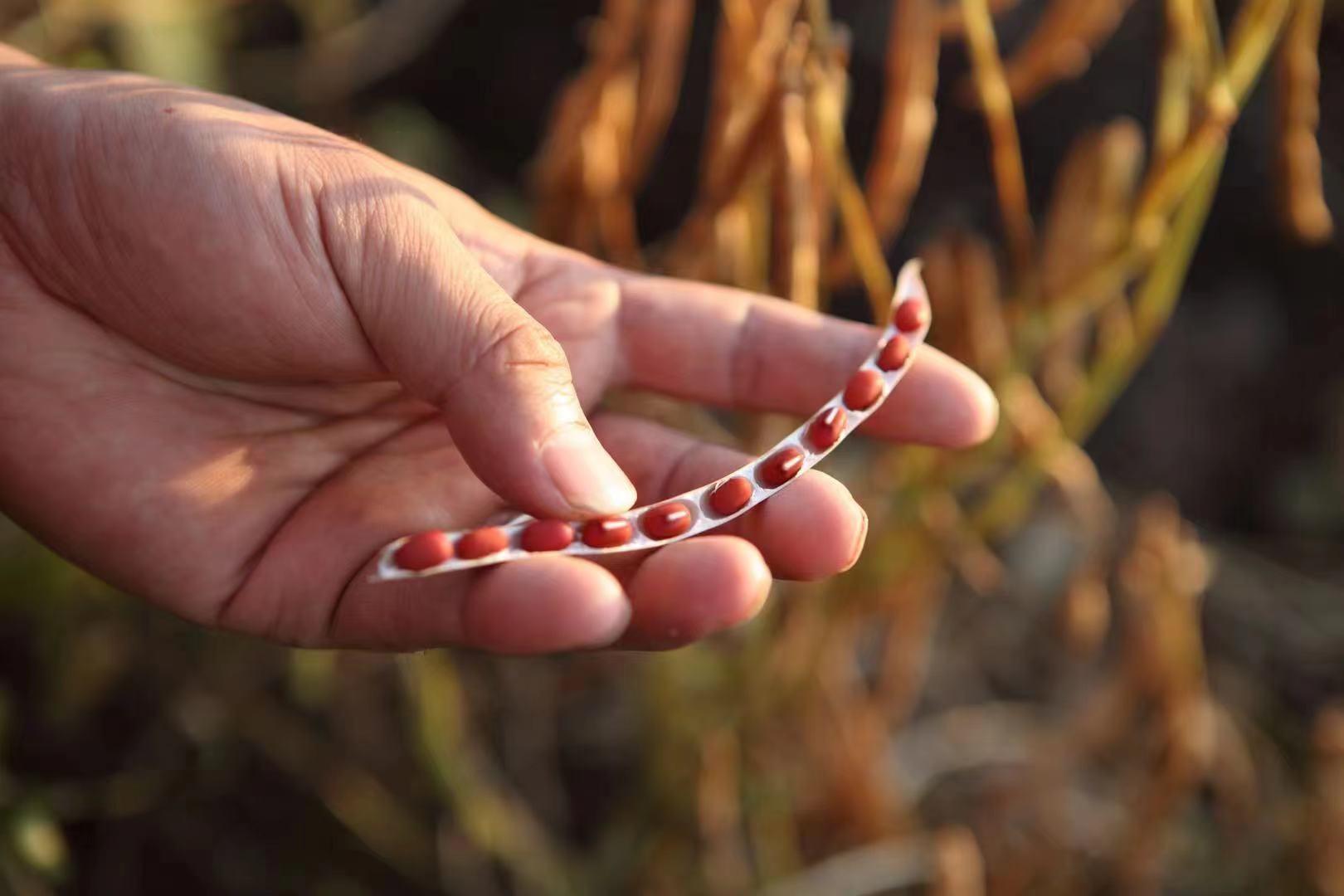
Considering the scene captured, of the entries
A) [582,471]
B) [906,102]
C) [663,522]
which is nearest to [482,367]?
[582,471]

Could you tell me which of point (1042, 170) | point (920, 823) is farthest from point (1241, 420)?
point (920, 823)

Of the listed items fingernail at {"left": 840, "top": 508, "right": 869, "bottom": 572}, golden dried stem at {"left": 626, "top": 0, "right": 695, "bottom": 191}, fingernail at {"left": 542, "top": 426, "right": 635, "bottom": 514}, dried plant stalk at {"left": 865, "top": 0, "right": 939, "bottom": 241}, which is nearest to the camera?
fingernail at {"left": 542, "top": 426, "right": 635, "bottom": 514}

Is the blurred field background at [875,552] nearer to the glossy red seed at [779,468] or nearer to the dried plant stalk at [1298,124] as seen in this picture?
the dried plant stalk at [1298,124]

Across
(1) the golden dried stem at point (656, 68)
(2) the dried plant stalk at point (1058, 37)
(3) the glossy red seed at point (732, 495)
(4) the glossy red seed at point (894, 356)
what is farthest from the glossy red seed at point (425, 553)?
(2) the dried plant stalk at point (1058, 37)

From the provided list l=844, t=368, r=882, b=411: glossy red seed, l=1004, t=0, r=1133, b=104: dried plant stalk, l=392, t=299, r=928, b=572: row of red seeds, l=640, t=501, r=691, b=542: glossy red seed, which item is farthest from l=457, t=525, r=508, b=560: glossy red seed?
l=1004, t=0, r=1133, b=104: dried plant stalk

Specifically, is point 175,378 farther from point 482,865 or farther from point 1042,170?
point 1042,170

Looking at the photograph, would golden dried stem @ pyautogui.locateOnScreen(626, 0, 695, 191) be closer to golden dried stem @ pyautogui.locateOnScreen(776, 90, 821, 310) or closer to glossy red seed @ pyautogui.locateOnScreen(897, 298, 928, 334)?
golden dried stem @ pyautogui.locateOnScreen(776, 90, 821, 310)
